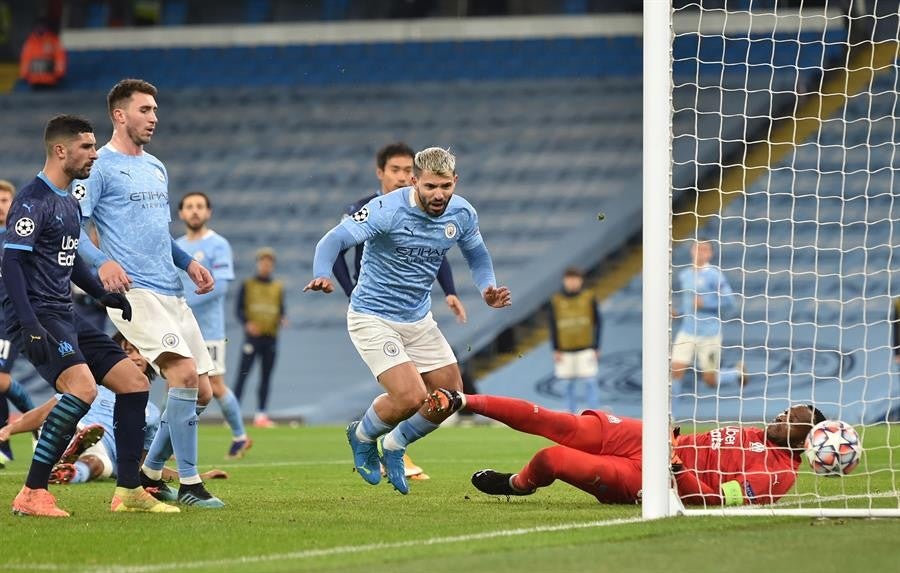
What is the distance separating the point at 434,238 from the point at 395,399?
0.96 metres

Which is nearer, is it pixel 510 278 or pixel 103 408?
pixel 103 408

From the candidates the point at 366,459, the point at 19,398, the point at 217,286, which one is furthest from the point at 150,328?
the point at 19,398

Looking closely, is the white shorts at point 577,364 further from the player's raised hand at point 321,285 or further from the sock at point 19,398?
the player's raised hand at point 321,285

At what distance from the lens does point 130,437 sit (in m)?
7.33

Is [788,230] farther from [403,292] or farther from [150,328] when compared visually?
[150,328]

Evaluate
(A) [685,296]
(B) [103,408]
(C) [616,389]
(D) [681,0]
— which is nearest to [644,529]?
(B) [103,408]

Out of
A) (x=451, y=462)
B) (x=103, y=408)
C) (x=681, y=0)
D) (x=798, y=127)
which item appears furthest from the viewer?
(x=681, y=0)

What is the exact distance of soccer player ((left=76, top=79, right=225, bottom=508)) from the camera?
7.64 meters

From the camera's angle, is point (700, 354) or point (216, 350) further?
point (700, 354)

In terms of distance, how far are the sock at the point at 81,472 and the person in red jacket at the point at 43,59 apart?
61.9 feet

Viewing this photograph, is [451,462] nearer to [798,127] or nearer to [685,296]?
[685,296]

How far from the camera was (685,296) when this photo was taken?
18.5 meters

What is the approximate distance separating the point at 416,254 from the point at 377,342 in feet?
1.84

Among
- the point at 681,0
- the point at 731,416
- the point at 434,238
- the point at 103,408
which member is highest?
the point at 681,0
